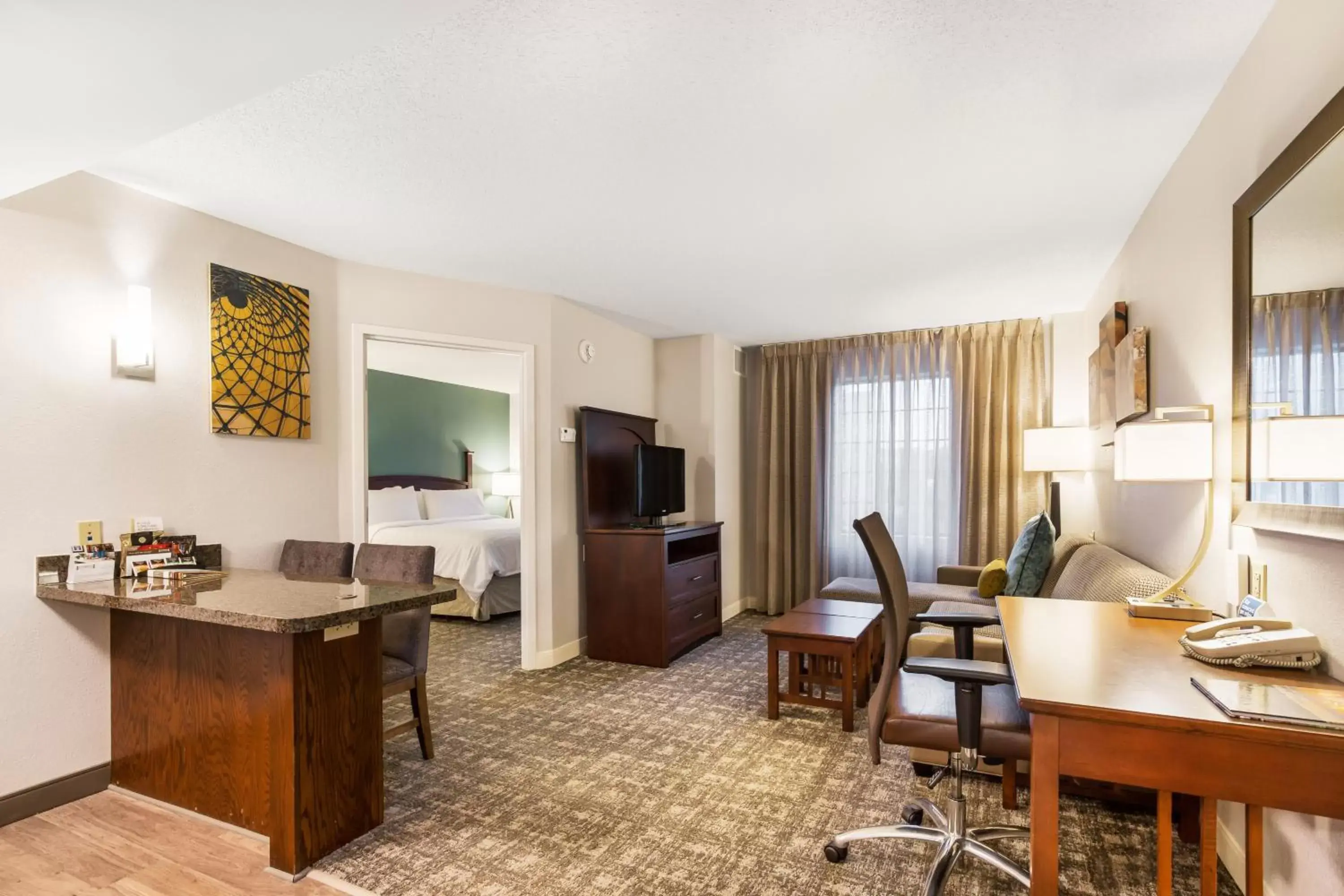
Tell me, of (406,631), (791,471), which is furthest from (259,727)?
(791,471)

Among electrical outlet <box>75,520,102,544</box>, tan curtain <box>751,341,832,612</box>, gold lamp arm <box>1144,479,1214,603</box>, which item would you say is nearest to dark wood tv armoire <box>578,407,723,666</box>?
tan curtain <box>751,341,832,612</box>

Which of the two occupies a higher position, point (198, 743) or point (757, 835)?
point (198, 743)

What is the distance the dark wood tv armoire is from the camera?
4230 mm

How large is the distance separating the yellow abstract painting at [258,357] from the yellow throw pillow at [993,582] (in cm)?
369

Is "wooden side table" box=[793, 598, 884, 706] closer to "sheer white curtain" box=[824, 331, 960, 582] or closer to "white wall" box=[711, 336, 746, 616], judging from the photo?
"white wall" box=[711, 336, 746, 616]

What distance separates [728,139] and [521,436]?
7.60 ft

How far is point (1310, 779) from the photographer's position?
1.08m

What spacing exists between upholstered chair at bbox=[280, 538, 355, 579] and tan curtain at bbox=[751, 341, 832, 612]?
3614 millimetres

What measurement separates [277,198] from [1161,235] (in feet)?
11.7

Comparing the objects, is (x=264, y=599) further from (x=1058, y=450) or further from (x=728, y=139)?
(x=1058, y=450)

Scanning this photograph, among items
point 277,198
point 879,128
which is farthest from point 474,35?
point 277,198

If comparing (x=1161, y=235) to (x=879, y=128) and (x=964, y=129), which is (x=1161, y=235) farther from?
(x=879, y=128)

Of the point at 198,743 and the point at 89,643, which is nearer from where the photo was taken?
the point at 198,743

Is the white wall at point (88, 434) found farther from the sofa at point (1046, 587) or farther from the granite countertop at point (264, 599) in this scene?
the sofa at point (1046, 587)
